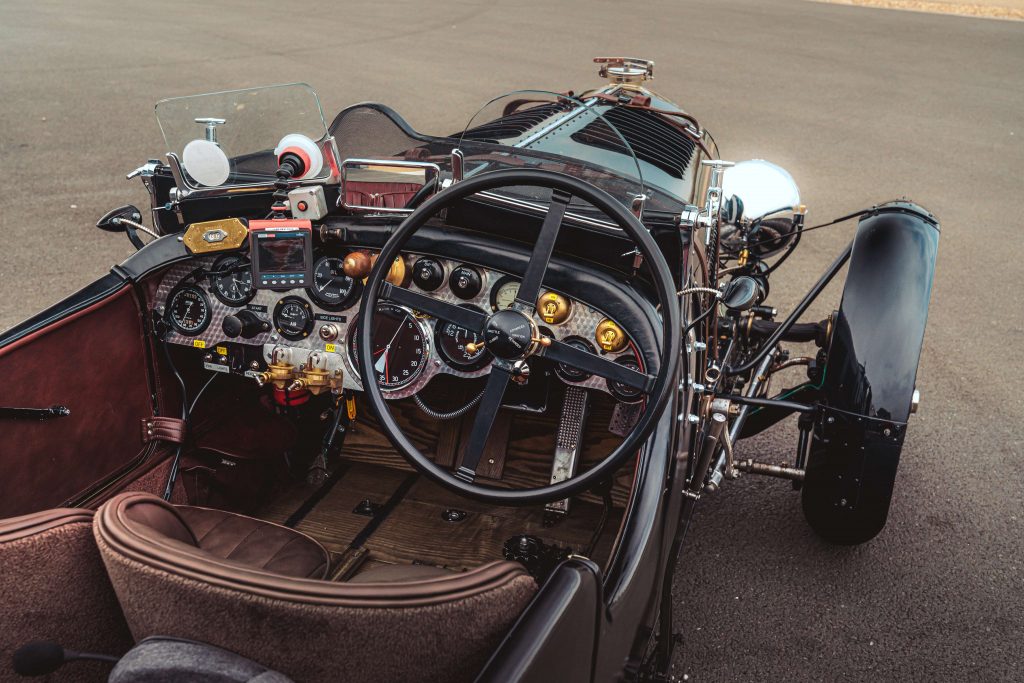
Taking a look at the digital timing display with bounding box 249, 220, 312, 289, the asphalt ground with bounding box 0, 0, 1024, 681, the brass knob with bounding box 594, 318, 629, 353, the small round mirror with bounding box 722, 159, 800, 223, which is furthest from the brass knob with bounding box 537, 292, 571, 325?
the small round mirror with bounding box 722, 159, 800, 223

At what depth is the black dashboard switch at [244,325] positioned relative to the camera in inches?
108

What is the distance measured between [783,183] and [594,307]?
6.29ft

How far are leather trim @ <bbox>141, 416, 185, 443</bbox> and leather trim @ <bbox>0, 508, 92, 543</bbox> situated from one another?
1.28 metres

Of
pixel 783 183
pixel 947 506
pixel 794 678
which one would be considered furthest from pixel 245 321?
pixel 947 506

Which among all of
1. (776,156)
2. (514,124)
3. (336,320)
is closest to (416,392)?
(336,320)

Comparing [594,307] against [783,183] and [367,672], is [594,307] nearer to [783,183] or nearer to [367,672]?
[367,672]

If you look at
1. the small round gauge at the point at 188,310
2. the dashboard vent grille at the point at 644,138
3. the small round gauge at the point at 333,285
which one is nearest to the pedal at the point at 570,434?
the small round gauge at the point at 333,285

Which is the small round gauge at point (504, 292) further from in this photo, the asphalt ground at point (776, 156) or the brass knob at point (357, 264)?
the asphalt ground at point (776, 156)

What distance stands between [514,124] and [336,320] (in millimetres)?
1405

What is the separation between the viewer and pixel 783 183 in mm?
3781

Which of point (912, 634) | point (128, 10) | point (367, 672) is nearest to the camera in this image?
point (367, 672)

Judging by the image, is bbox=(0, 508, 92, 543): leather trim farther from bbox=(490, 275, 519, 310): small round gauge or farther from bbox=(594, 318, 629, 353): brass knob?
bbox=(594, 318, 629, 353): brass knob

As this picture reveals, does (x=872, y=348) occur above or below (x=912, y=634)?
above

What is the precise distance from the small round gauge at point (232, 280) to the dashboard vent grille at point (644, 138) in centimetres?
149
